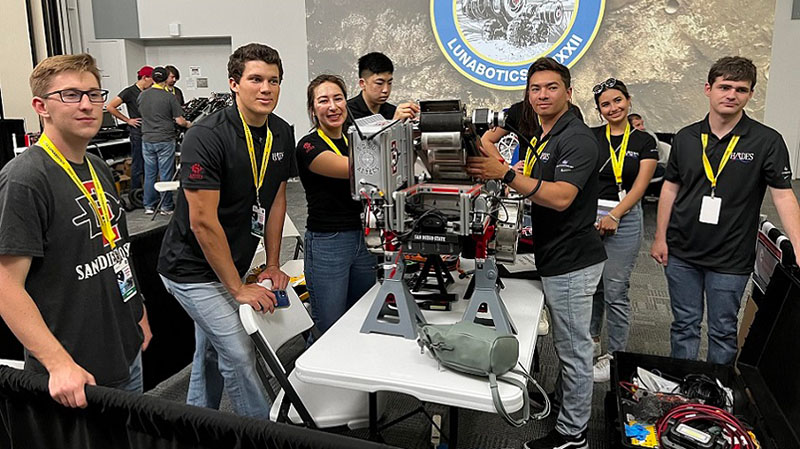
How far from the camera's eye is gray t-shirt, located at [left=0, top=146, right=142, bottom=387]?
1298 mm

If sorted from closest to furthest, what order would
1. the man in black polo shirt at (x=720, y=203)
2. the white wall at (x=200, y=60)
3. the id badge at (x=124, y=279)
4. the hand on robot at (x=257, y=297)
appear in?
the id badge at (x=124, y=279) < the hand on robot at (x=257, y=297) < the man in black polo shirt at (x=720, y=203) < the white wall at (x=200, y=60)

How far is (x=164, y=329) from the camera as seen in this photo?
2730 mm

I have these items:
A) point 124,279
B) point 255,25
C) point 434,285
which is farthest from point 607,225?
point 255,25

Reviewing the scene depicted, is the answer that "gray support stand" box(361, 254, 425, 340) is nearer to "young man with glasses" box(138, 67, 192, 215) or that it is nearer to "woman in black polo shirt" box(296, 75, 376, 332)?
"woman in black polo shirt" box(296, 75, 376, 332)

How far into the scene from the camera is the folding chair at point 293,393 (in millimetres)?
1719

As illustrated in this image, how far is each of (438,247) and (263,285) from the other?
74cm

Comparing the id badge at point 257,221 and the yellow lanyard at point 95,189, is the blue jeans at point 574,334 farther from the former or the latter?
the yellow lanyard at point 95,189

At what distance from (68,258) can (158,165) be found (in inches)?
211

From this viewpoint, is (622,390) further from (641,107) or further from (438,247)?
(641,107)

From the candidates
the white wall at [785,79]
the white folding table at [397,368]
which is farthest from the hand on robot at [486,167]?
the white wall at [785,79]

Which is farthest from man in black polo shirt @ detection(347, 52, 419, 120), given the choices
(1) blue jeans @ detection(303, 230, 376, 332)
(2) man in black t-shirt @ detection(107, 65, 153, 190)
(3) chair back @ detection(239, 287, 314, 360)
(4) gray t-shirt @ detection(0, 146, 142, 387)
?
(2) man in black t-shirt @ detection(107, 65, 153, 190)

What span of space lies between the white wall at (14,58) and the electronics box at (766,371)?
8.23m

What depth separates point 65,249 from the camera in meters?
1.39

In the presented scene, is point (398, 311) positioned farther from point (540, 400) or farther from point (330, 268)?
point (540, 400)
